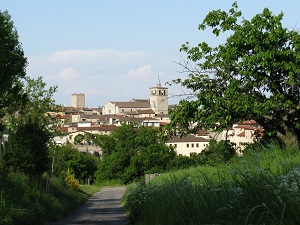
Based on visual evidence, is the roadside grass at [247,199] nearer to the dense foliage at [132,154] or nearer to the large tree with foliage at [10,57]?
the large tree with foliage at [10,57]

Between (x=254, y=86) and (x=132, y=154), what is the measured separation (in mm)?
104550

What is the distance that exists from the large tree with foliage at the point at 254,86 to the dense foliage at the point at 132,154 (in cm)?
9327

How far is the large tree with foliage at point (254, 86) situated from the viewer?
2373 cm

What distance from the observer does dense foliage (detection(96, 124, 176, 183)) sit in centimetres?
12297

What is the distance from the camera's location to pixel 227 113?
24219mm

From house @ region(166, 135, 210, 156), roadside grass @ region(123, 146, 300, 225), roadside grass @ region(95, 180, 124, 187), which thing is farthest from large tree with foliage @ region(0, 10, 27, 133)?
house @ region(166, 135, 210, 156)

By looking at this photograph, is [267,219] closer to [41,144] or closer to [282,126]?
[282,126]

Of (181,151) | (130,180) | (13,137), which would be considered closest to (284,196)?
(13,137)

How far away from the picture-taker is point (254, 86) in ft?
80.3

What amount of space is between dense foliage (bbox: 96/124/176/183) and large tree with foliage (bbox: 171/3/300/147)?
93.3m

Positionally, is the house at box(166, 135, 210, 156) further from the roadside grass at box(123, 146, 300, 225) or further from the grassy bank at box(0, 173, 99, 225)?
the roadside grass at box(123, 146, 300, 225)

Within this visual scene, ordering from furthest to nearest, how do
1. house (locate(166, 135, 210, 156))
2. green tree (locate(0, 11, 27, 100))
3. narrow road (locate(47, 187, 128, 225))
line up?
house (locate(166, 135, 210, 156)) → green tree (locate(0, 11, 27, 100)) → narrow road (locate(47, 187, 128, 225))

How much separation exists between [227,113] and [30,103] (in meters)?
39.4

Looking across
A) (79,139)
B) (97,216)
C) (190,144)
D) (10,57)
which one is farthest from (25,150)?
(190,144)
